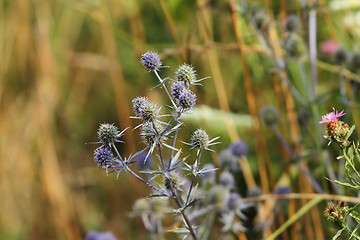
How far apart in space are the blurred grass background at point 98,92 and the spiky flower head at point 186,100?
0.92m

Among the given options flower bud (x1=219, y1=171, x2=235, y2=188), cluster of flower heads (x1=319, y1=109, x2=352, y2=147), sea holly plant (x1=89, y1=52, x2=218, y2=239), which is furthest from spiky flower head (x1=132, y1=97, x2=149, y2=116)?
flower bud (x1=219, y1=171, x2=235, y2=188)

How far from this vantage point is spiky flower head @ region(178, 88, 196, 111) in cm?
94

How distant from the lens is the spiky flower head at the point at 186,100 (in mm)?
942

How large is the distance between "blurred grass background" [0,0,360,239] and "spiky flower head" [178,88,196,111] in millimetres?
921

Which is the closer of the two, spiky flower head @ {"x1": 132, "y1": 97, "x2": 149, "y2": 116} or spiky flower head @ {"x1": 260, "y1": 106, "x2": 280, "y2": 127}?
spiky flower head @ {"x1": 132, "y1": 97, "x2": 149, "y2": 116}

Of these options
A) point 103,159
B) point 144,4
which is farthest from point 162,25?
point 103,159

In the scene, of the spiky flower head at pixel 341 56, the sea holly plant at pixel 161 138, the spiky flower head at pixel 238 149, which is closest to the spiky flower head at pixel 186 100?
the sea holly plant at pixel 161 138

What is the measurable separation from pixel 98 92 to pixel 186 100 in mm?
2489

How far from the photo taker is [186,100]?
3.09 feet

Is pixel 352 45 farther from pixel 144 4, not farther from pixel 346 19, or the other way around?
pixel 144 4

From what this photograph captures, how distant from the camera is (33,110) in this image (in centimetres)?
265

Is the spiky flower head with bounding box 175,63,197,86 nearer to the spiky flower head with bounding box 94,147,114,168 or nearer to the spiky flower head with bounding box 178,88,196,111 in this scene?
the spiky flower head with bounding box 178,88,196,111

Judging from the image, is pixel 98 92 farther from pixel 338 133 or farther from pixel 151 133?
pixel 338 133

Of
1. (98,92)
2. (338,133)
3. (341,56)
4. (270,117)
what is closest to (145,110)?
(338,133)
